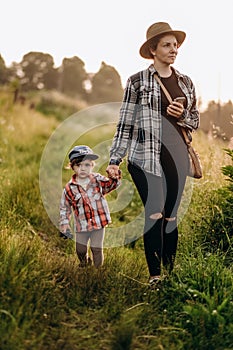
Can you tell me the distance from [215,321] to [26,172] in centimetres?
566

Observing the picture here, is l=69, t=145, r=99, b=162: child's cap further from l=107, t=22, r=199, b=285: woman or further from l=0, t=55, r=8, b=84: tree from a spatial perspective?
l=0, t=55, r=8, b=84: tree

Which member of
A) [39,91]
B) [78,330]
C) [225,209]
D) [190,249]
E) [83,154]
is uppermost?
[39,91]

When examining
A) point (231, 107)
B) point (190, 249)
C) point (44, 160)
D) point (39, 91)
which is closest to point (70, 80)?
point (39, 91)

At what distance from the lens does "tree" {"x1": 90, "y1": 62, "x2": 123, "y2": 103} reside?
2954cm

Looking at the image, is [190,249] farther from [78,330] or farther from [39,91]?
[39,91]

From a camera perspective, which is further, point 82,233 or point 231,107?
point 231,107

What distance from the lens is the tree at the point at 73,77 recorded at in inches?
1144

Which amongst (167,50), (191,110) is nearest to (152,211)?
(191,110)

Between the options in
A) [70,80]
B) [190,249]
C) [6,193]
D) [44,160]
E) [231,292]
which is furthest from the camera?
[70,80]

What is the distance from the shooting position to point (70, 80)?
29.9 m

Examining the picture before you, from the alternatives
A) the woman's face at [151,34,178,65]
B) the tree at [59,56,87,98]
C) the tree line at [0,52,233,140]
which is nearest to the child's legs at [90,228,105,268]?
the woman's face at [151,34,178,65]

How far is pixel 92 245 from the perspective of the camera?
444 cm

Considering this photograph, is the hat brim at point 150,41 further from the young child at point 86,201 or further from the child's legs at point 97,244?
the child's legs at point 97,244

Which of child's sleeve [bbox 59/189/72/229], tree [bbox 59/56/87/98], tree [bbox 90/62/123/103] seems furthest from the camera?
tree [bbox 90/62/123/103]
